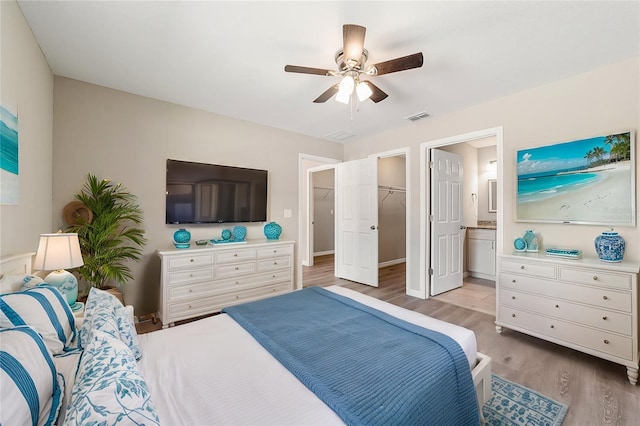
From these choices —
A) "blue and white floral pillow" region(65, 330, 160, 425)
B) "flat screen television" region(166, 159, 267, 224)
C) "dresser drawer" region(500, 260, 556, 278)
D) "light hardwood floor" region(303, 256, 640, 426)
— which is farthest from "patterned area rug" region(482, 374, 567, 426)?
"flat screen television" region(166, 159, 267, 224)

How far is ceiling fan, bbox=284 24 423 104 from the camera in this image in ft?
5.41

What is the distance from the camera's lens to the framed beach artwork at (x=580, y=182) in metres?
2.23

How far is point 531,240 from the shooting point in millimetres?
2705

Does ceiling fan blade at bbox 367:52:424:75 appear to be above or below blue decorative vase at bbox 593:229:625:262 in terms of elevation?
above

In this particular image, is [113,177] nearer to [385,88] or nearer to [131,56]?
[131,56]

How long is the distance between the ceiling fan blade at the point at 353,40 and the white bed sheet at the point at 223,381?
1791 mm

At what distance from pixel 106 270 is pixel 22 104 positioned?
1.37 metres

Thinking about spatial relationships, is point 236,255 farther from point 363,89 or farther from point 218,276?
point 363,89

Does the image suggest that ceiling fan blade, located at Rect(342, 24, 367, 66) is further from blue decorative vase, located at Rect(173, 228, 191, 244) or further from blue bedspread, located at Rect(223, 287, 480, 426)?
blue decorative vase, located at Rect(173, 228, 191, 244)

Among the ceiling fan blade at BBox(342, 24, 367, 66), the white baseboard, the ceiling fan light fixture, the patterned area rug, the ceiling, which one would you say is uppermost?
the ceiling

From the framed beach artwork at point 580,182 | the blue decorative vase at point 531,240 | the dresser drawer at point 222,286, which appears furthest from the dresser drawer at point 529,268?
the dresser drawer at point 222,286

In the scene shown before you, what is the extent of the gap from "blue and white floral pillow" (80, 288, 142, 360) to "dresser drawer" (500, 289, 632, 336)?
303cm

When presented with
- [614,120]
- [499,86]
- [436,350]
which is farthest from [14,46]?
[614,120]

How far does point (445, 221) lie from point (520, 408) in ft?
8.41
